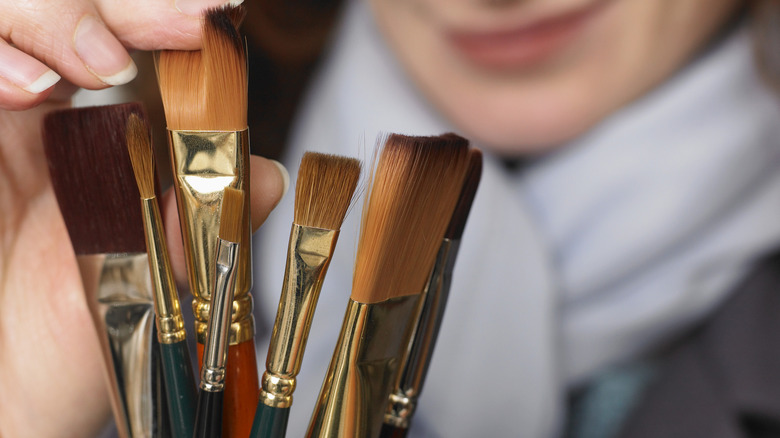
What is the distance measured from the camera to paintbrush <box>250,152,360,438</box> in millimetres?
141

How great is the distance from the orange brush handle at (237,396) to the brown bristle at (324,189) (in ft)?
0.13

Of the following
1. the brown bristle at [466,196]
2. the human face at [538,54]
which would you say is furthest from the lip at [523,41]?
the brown bristle at [466,196]

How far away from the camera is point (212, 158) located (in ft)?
0.49

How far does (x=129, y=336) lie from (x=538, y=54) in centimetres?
28

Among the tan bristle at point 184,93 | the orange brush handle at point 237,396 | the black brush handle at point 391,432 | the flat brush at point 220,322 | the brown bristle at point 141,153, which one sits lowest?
the black brush handle at point 391,432

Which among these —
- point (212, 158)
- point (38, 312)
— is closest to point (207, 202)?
point (212, 158)

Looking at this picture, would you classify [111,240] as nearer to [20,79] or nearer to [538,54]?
[20,79]

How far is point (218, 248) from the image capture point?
146 millimetres

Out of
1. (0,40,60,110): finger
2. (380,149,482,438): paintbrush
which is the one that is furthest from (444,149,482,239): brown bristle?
(0,40,60,110): finger

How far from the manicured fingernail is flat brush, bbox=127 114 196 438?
0.10 ft

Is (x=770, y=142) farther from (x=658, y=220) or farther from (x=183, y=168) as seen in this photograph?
(x=183, y=168)

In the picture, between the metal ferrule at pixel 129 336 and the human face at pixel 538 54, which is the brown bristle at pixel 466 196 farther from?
the human face at pixel 538 54

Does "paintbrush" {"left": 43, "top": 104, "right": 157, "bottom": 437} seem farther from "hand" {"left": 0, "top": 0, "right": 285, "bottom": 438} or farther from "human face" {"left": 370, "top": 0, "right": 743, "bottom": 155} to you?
"human face" {"left": 370, "top": 0, "right": 743, "bottom": 155}

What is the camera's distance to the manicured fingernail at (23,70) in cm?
16
